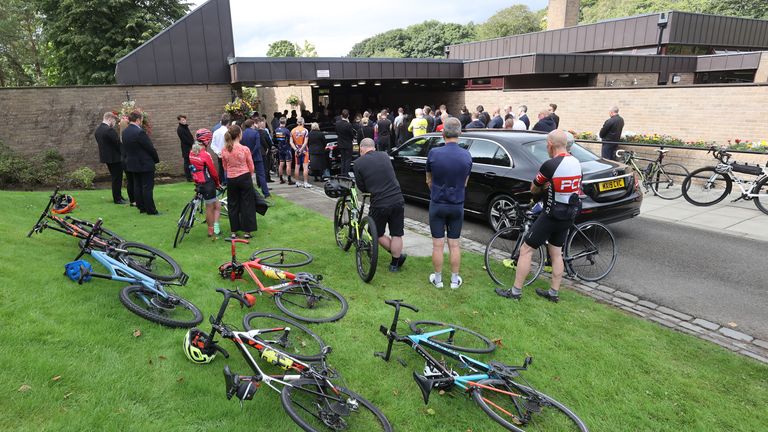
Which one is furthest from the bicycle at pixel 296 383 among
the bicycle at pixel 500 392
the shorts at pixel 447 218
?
the shorts at pixel 447 218

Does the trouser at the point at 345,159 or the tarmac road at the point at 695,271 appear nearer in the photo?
the tarmac road at the point at 695,271

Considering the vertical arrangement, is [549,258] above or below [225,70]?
below

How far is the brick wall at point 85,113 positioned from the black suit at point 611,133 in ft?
37.5

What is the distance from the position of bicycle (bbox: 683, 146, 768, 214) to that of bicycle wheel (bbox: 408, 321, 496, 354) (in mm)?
7646

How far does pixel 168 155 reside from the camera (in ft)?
46.6

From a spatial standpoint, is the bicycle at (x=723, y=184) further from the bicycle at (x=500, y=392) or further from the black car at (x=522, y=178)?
the bicycle at (x=500, y=392)

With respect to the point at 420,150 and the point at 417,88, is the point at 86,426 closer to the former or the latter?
the point at 420,150

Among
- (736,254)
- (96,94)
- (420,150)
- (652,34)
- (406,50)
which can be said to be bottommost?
(736,254)

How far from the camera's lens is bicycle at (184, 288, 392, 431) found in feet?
9.46

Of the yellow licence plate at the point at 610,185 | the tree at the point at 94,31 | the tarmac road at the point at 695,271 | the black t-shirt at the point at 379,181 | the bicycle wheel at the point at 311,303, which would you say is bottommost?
A: the tarmac road at the point at 695,271

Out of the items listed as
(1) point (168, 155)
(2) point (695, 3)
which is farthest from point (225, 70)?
(2) point (695, 3)

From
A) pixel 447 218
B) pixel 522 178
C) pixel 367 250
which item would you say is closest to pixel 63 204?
pixel 367 250

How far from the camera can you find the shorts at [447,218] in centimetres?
513

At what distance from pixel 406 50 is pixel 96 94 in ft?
286
